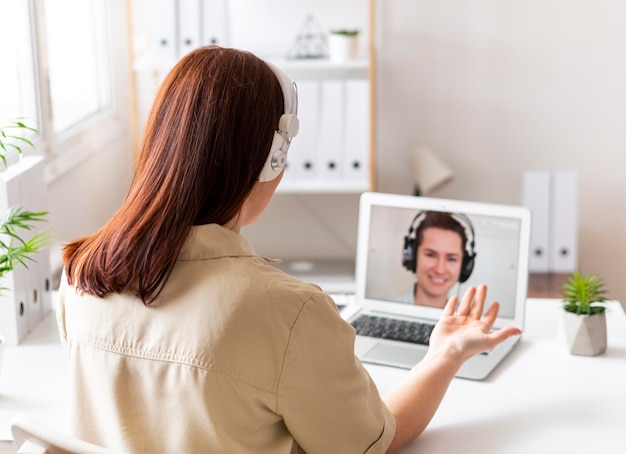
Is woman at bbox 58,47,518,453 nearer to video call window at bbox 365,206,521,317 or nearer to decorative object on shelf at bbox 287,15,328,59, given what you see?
video call window at bbox 365,206,521,317

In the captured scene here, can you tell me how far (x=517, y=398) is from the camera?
1.44 meters

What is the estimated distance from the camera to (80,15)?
3.05 metres

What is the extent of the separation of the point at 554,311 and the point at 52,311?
3.60ft

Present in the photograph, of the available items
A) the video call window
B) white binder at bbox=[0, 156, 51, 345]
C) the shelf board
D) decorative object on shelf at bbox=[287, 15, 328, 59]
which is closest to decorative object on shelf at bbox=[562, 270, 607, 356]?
the video call window

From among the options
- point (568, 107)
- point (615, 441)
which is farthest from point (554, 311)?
point (568, 107)

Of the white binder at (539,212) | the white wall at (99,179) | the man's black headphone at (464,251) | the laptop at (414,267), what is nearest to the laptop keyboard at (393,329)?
the laptop at (414,267)

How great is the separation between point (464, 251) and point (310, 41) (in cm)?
175

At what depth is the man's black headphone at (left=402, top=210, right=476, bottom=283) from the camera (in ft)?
5.58

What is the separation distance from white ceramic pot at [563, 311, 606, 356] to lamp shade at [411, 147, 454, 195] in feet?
5.18

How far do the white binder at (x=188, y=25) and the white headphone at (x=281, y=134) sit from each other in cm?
189

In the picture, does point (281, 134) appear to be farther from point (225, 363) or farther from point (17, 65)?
point (17, 65)

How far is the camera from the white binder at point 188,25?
2938 millimetres

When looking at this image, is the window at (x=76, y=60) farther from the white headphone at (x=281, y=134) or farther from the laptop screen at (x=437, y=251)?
the white headphone at (x=281, y=134)

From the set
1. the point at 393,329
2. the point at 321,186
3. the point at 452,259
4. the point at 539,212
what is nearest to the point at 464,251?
the point at 452,259
